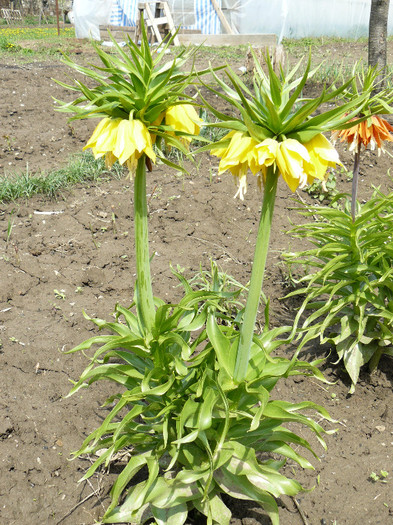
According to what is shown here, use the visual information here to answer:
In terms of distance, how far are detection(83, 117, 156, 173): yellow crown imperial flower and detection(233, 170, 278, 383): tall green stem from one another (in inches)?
13.1

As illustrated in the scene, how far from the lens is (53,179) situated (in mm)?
4645

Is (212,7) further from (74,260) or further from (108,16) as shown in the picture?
(74,260)

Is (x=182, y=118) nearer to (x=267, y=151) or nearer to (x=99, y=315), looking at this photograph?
(x=267, y=151)

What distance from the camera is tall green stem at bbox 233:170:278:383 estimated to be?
1.47 metres

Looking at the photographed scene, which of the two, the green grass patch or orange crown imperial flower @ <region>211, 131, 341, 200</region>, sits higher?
orange crown imperial flower @ <region>211, 131, 341, 200</region>

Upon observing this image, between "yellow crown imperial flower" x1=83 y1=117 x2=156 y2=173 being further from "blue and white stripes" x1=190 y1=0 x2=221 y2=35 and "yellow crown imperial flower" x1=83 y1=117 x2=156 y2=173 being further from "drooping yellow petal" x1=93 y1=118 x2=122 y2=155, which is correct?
"blue and white stripes" x1=190 y1=0 x2=221 y2=35

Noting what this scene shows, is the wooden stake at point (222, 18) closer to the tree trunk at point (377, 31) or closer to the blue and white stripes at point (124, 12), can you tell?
the blue and white stripes at point (124, 12)

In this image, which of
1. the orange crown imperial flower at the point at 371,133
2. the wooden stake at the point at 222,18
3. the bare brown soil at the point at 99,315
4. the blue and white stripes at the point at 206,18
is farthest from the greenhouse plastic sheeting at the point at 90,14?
the orange crown imperial flower at the point at 371,133

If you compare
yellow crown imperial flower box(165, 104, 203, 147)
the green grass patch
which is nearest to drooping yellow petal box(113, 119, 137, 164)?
yellow crown imperial flower box(165, 104, 203, 147)

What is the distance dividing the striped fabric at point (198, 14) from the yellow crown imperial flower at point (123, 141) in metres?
15.1

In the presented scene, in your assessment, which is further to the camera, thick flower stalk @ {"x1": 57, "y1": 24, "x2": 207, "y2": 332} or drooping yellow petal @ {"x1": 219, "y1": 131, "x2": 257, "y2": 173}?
thick flower stalk @ {"x1": 57, "y1": 24, "x2": 207, "y2": 332}

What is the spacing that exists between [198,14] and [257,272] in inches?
617

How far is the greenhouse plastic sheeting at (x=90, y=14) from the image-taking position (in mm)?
16047

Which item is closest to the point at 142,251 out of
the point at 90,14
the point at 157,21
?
the point at 157,21
